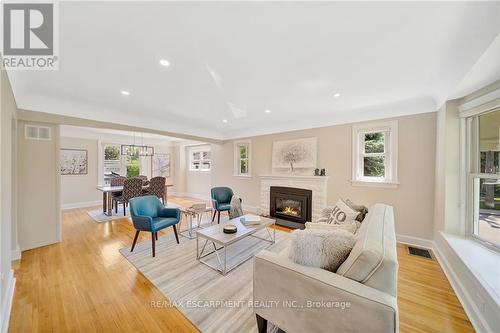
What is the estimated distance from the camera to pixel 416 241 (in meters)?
3.18

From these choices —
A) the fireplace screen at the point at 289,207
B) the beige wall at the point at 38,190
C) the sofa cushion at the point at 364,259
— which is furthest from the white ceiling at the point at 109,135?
the sofa cushion at the point at 364,259

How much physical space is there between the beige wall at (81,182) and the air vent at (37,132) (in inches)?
125

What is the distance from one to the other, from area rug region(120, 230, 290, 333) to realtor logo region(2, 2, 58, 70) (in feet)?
8.47

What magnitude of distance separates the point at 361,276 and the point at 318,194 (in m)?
2.98

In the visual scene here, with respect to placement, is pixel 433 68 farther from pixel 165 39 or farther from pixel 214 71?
pixel 165 39

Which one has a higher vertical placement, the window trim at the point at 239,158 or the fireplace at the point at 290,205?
the window trim at the point at 239,158

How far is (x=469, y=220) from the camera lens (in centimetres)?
243

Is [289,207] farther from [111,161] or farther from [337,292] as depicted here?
[111,161]

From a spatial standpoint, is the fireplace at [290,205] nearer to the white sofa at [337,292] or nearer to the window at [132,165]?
the white sofa at [337,292]

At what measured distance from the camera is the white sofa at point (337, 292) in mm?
1058

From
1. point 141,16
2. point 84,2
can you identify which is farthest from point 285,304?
point 84,2

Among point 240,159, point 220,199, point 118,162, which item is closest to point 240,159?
point 240,159

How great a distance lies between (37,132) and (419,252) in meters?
6.45

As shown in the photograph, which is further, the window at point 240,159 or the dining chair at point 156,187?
the window at point 240,159
